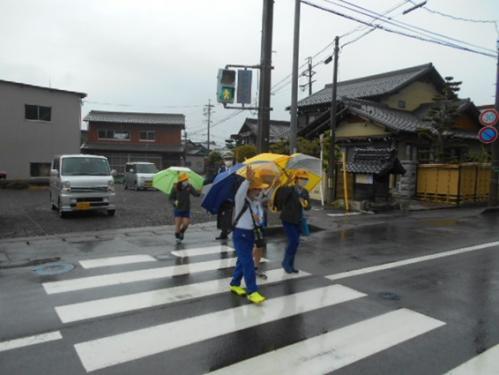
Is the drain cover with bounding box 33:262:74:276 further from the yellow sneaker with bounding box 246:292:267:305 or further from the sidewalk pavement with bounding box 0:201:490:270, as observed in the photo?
the yellow sneaker with bounding box 246:292:267:305

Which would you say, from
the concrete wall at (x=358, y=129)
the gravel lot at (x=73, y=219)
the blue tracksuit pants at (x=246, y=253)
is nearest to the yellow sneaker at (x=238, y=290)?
the blue tracksuit pants at (x=246, y=253)

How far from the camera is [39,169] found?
24797 mm

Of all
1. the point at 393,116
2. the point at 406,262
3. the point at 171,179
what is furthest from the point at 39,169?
the point at 406,262

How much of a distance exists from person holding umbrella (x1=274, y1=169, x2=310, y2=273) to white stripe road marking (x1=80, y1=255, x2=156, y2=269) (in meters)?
2.61

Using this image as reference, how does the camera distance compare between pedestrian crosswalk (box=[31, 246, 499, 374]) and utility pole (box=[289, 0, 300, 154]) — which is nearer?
pedestrian crosswalk (box=[31, 246, 499, 374])

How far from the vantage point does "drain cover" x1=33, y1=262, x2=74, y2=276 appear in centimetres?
652

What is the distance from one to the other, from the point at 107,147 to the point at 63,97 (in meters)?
12.9

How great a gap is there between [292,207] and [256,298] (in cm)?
168

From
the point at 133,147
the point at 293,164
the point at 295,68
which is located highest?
the point at 295,68

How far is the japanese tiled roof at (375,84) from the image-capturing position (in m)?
25.5

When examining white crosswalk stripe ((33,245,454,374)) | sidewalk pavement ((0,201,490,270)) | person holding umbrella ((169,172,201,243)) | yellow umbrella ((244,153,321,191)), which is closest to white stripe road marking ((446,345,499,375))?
white crosswalk stripe ((33,245,454,374))

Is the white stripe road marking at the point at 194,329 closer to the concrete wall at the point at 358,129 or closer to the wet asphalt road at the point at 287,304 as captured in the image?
the wet asphalt road at the point at 287,304

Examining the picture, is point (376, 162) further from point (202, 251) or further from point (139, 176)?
point (139, 176)

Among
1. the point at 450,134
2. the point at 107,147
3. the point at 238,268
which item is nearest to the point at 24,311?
the point at 238,268
